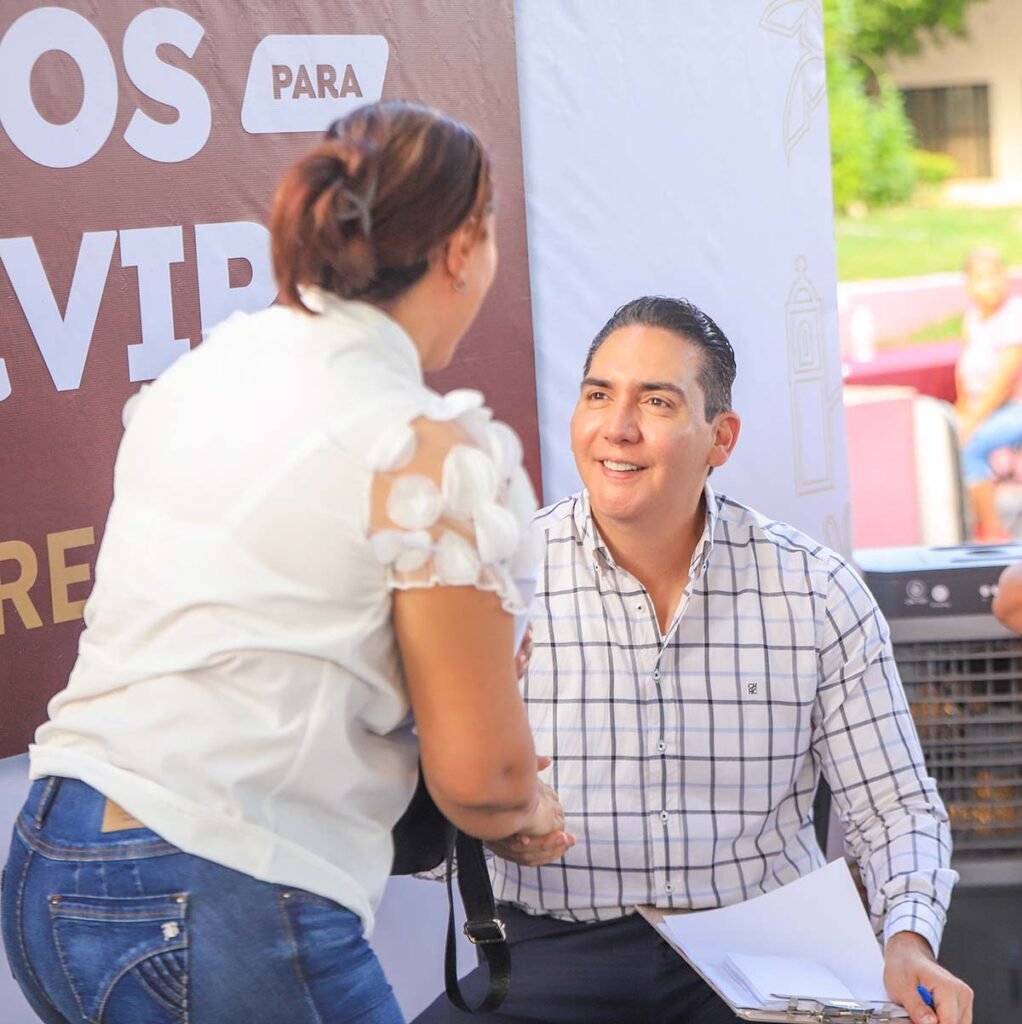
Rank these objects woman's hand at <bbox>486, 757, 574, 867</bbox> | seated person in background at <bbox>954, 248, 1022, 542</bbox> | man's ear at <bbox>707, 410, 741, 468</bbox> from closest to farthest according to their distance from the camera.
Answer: woman's hand at <bbox>486, 757, 574, 867</bbox>
man's ear at <bbox>707, 410, 741, 468</bbox>
seated person in background at <bbox>954, 248, 1022, 542</bbox>

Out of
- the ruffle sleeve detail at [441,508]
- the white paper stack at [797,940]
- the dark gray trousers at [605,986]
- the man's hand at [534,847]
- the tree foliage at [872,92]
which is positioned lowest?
the dark gray trousers at [605,986]

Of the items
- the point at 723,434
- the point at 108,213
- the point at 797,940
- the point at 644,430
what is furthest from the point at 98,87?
the point at 797,940

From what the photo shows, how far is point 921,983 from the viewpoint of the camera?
1.74 m

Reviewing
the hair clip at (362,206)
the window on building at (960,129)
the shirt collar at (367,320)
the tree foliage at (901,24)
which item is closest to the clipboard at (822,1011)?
the shirt collar at (367,320)

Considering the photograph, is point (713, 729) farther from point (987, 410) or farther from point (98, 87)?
point (987, 410)

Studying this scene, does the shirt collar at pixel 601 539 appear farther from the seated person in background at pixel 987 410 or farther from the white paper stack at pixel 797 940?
the seated person in background at pixel 987 410

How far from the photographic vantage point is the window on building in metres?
19.9

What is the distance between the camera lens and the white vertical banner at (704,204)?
2.65 meters

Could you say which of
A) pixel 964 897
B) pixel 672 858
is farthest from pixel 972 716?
pixel 672 858

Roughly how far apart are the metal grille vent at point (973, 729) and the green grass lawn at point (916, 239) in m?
13.5

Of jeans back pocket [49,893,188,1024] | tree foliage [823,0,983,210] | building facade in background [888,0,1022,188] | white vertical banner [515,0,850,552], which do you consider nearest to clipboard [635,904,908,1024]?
jeans back pocket [49,893,188,1024]

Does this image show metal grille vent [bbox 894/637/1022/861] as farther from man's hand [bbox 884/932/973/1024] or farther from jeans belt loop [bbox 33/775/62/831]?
jeans belt loop [bbox 33/775/62/831]

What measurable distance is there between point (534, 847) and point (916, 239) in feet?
54.8

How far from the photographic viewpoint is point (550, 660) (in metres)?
2.09
